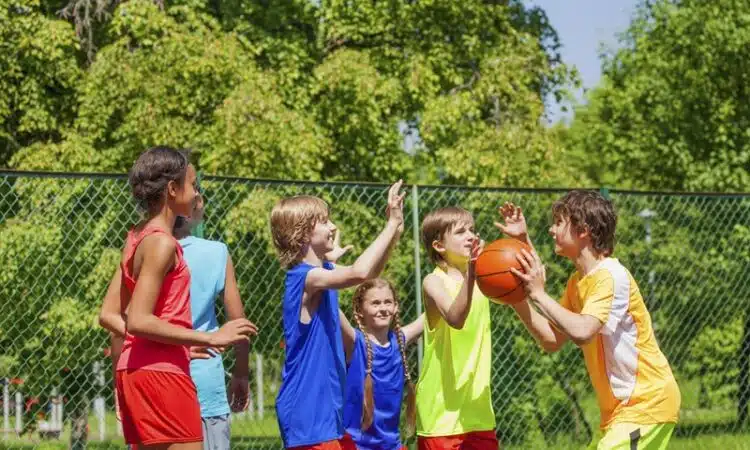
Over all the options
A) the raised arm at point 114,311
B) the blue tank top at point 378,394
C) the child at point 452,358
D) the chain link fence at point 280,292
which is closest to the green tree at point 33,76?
the chain link fence at point 280,292

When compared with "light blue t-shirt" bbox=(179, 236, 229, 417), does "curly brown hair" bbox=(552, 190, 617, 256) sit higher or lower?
higher

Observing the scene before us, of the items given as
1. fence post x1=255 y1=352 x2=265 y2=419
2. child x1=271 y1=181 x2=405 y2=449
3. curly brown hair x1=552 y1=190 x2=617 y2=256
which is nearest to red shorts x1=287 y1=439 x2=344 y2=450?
child x1=271 y1=181 x2=405 y2=449

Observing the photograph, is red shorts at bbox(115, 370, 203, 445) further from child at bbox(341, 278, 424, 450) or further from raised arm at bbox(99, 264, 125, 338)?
child at bbox(341, 278, 424, 450)

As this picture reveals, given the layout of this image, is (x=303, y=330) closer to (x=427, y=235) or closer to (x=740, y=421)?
(x=427, y=235)

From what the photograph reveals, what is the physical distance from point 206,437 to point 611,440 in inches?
72.6

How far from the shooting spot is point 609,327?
509 centimetres

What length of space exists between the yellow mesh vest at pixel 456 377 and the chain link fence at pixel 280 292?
2144mm

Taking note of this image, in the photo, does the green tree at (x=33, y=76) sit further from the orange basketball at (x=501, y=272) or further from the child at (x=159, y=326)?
the child at (x=159, y=326)

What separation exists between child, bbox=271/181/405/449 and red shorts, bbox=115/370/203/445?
0.83 meters

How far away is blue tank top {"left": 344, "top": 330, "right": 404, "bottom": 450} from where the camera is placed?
6109mm

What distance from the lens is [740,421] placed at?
11195mm

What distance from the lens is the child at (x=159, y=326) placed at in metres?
4.23

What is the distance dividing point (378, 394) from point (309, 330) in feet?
4.11

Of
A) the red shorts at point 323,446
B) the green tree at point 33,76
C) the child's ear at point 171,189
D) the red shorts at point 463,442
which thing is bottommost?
the red shorts at point 463,442
